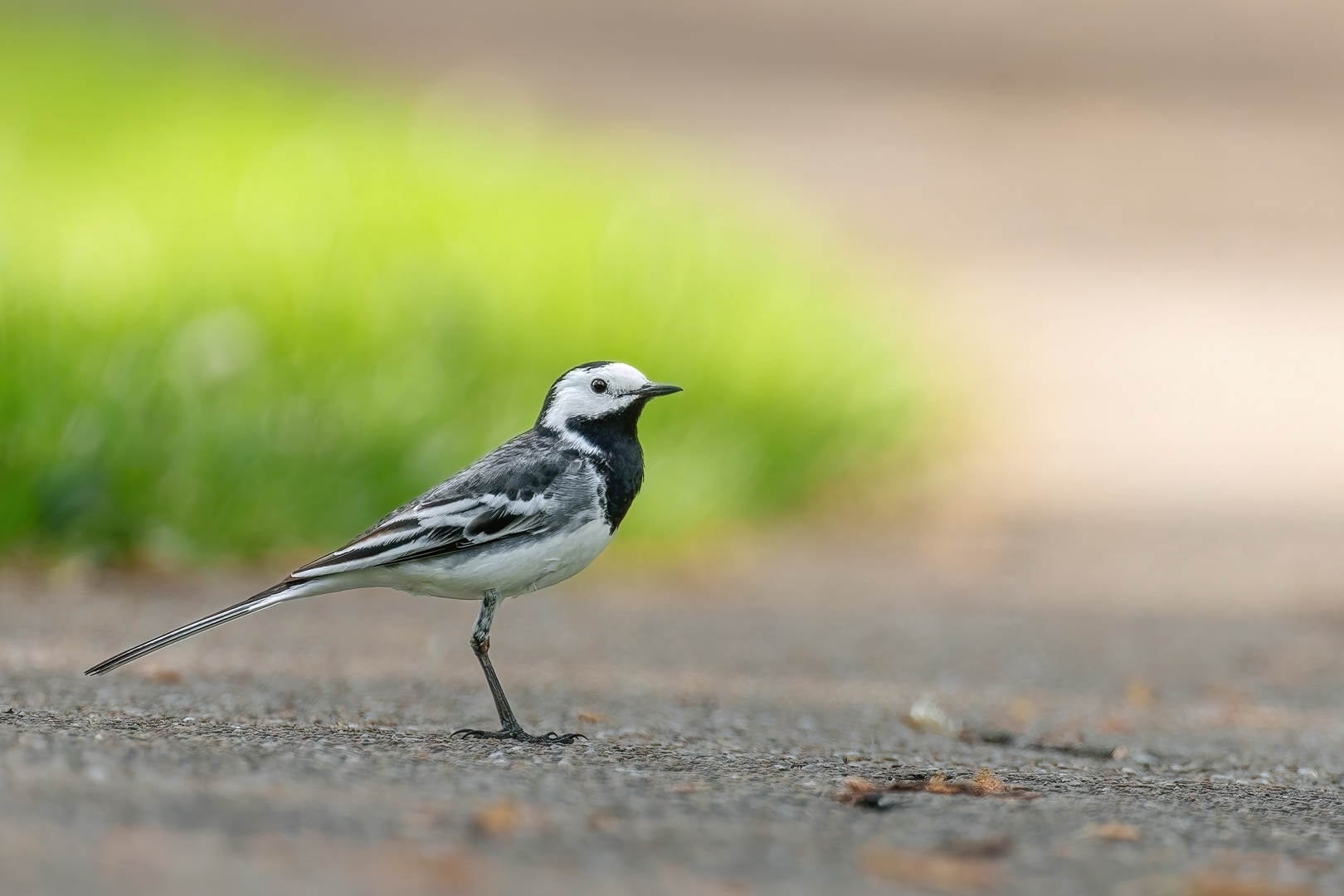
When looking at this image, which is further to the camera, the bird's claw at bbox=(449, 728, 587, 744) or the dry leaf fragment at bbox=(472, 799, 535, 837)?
the bird's claw at bbox=(449, 728, 587, 744)

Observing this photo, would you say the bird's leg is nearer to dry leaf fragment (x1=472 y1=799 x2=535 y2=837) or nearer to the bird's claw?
the bird's claw

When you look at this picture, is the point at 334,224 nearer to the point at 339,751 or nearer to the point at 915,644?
the point at 915,644

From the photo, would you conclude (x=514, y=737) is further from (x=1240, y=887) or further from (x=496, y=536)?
(x=1240, y=887)

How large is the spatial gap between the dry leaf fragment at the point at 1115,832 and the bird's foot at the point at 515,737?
1350mm

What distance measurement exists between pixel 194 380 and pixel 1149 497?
541 cm

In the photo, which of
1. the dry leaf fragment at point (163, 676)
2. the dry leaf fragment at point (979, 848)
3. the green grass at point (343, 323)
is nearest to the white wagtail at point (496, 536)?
the dry leaf fragment at point (163, 676)

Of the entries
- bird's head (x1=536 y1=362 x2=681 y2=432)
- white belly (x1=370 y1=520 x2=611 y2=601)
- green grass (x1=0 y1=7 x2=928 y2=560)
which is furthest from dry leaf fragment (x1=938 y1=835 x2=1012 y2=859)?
green grass (x1=0 y1=7 x2=928 y2=560)

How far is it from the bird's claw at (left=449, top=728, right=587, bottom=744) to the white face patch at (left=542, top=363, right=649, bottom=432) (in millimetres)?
791

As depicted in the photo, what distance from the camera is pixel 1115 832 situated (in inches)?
132

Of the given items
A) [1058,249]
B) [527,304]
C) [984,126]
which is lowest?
[527,304]

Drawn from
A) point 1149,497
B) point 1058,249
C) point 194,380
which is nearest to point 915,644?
point 194,380

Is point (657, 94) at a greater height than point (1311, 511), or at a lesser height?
greater

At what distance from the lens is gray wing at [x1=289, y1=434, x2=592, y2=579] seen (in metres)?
4.36

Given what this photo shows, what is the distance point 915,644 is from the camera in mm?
6848
